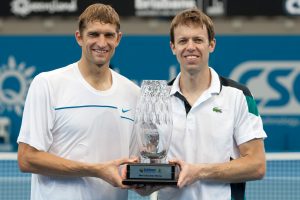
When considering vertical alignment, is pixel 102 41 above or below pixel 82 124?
above

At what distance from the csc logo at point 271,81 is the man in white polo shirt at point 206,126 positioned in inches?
288

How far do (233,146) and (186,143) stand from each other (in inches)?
8.9

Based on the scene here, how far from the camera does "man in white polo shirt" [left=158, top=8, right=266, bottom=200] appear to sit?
3.84 metres

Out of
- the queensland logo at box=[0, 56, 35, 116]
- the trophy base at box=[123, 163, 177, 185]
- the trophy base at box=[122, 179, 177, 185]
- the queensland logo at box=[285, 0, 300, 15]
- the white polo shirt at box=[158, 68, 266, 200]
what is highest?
the queensland logo at box=[285, 0, 300, 15]

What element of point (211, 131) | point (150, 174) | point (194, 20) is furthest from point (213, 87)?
point (150, 174)

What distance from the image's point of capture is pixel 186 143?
3859mm

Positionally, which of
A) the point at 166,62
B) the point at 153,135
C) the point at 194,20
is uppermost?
the point at 166,62

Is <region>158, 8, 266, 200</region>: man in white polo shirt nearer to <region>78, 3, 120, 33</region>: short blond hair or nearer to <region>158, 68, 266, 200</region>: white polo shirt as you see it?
<region>158, 68, 266, 200</region>: white polo shirt

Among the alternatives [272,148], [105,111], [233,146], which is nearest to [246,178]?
[233,146]

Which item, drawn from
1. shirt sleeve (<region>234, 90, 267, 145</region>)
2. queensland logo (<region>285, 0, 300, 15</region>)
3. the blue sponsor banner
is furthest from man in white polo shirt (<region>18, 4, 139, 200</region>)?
queensland logo (<region>285, 0, 300, 15</region>)

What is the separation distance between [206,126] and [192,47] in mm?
354

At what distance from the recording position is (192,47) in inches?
150

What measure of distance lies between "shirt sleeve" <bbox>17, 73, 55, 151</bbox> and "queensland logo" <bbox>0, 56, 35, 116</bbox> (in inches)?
288

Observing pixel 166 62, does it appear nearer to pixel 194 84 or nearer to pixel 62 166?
pixel 194 84
